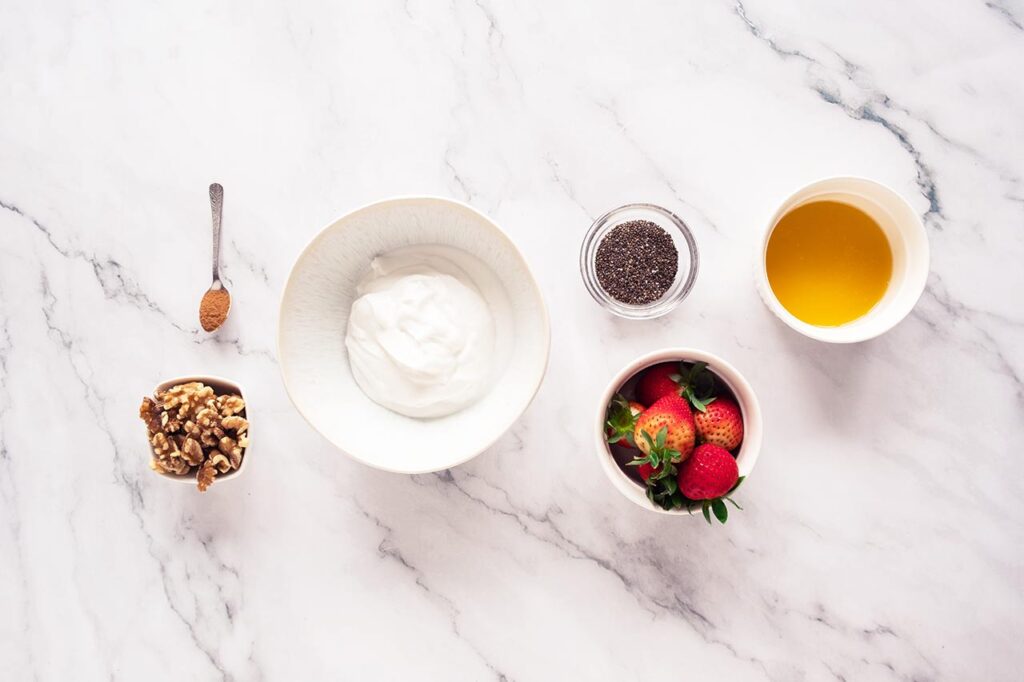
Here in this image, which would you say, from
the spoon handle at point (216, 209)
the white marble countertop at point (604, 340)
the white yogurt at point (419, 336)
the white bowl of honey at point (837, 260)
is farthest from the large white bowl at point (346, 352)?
the white bowl of honey at point (837, 260)

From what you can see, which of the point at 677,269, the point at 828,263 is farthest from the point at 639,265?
the point at 828,263

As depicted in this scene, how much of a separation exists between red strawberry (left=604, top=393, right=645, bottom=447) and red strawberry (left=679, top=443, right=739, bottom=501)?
0.10 meters

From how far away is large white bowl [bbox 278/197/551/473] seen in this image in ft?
3.32

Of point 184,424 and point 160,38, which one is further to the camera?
point 160,38

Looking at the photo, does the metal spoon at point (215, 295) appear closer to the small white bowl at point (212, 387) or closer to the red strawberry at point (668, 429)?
the small white bowl at point (212, 387)

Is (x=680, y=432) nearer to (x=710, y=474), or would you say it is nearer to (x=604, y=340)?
(x=710, y=474)

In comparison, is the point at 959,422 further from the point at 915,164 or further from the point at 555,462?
the point at 555,462

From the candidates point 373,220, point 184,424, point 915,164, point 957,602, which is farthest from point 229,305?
point 957,602

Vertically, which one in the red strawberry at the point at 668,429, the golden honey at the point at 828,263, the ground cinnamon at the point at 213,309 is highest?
the golden honey at the point at 828,263

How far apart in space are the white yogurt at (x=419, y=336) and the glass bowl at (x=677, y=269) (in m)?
0.19

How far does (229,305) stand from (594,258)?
61cm

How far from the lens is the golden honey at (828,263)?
113 cm

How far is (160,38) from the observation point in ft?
3.97

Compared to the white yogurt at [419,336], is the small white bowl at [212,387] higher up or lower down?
lower down
